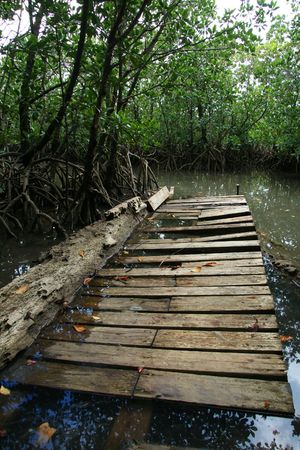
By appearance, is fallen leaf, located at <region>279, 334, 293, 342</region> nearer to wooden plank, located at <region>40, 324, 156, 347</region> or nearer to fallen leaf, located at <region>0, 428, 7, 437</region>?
wooden plank, located at <region>40, 324, 156, 347</region>

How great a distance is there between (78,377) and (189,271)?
1618mm

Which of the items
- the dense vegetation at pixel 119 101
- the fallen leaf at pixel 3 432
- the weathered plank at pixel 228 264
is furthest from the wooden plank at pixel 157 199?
the fallen leaf at pixel 3 432

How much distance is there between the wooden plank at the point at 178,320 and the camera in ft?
7.61

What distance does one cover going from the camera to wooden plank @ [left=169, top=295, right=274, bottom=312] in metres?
2.52

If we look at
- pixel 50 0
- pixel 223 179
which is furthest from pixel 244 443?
pixel 223 179

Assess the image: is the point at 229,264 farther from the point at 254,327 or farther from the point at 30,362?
the point at 30,362

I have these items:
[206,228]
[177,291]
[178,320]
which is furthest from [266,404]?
[206,228]

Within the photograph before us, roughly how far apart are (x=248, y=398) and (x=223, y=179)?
11.4m

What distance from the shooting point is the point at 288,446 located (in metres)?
1.64

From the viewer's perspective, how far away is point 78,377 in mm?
1905

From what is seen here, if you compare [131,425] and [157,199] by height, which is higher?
[157,199]

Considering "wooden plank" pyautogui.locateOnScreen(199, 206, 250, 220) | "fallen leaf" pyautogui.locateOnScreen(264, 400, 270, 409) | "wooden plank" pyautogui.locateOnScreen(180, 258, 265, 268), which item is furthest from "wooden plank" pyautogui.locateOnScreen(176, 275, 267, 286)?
"wooden plank" pyautogui.locateOnScreen(199, 206, 250, 220)

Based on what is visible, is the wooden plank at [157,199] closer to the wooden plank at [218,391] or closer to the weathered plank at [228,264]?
the weathered plank at [228,264]

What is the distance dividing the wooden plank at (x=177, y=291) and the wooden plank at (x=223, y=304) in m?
0.07
